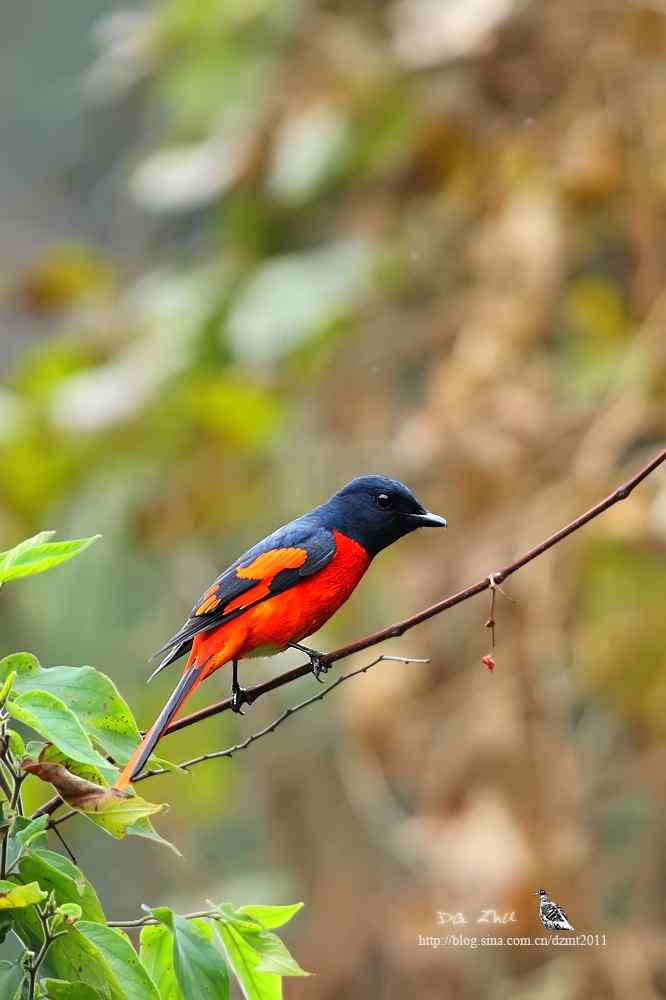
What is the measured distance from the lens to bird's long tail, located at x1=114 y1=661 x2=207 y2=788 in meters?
1.49

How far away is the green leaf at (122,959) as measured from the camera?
4.76 ft

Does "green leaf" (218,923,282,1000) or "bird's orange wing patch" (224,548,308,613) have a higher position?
"bird's orange wing patch" (224,548,308,613)

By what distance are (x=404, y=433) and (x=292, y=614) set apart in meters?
2.76

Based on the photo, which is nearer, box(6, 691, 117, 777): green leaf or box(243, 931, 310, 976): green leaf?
box(6, 691, 117, 777): green leaf

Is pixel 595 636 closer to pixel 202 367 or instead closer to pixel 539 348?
pixel 539 348

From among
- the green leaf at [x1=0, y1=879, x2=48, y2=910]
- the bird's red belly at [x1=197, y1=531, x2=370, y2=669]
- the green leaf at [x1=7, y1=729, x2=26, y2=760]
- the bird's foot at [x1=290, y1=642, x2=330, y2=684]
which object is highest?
the bird's red belly at [x1=197, y1=531, x2=370, y2=669]

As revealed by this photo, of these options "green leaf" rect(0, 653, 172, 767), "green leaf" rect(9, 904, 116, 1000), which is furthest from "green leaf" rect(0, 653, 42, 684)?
"green leaf" rect(9, 904, 116, 1000)

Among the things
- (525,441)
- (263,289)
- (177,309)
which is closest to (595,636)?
(525,441)

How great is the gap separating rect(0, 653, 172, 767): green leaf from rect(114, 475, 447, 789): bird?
23.4 inches

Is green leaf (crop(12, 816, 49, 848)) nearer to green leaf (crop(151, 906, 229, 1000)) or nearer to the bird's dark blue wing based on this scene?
green leaf (crop(151, 906, 229, 1000))

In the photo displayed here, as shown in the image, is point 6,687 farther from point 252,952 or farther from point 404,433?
point 404,433

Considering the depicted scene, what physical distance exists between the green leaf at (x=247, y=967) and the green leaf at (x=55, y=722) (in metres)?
0.29

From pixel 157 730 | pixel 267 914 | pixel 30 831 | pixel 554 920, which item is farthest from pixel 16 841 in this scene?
pixel 554 920

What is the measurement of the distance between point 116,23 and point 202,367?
2.00 metres
